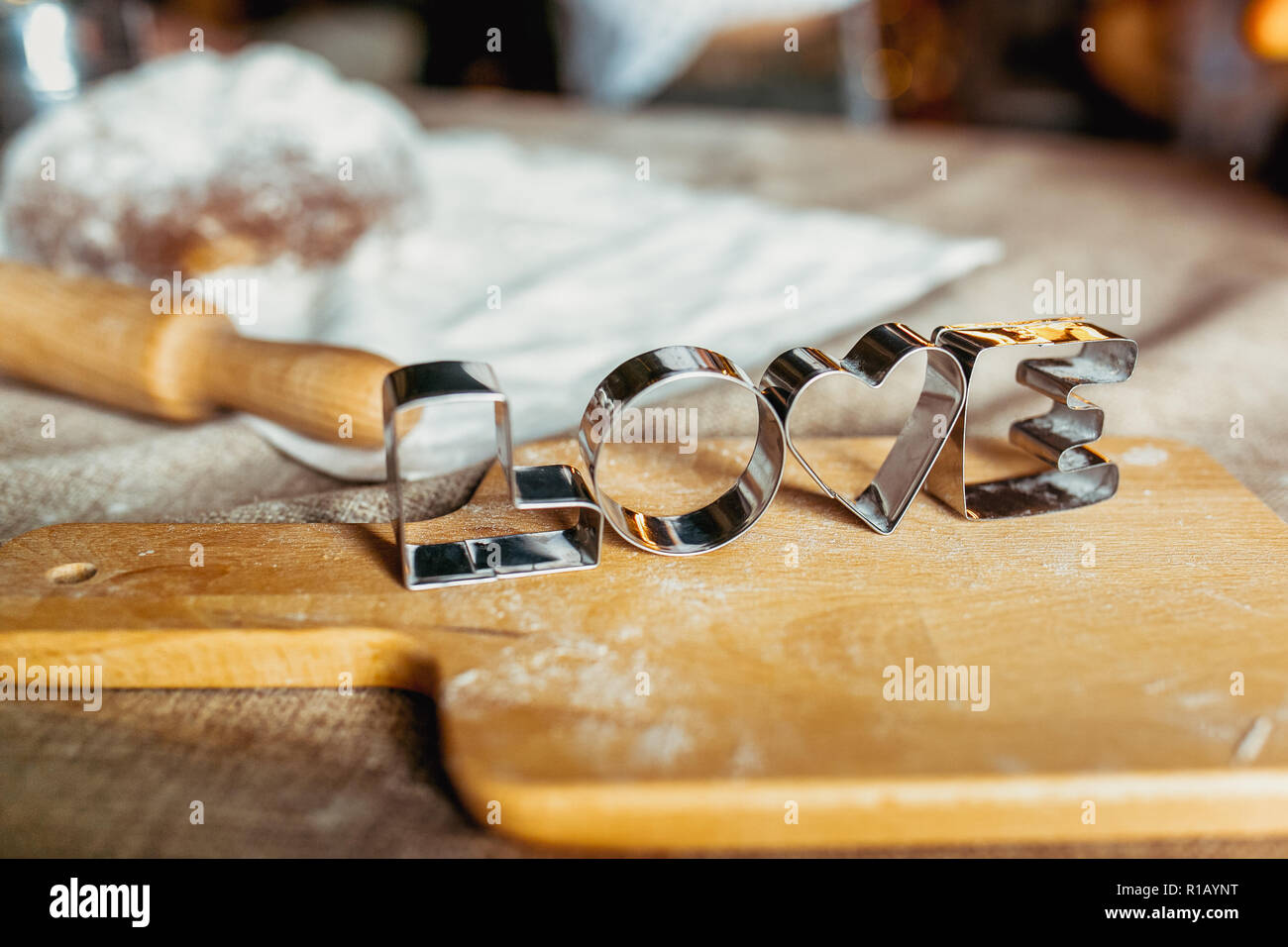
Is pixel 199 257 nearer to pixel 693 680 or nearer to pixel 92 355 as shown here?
pixel 92 355

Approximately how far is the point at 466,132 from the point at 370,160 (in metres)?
0.66

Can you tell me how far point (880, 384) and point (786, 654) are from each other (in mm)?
191

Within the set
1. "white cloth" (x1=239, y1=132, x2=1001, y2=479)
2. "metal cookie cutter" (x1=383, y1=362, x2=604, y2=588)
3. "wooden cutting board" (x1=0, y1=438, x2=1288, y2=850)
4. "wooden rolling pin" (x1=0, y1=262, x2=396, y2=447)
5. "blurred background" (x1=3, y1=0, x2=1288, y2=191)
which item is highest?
"blurred background" (x1=3, y1=0, x2=1288, y2=191)

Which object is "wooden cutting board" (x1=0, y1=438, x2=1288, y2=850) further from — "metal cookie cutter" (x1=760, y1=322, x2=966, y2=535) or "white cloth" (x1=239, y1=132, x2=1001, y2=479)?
"white cloth" (x1=239, y1=132, x2=1001, y2=479)

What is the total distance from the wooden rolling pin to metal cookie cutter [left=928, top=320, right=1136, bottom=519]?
366 mm

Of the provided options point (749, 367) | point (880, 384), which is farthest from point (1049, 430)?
point (749, 367)

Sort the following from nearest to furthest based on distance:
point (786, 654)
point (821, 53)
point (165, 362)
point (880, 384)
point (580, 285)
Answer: point (786, 654) < point (880, 384) < point (165, 362) < point (580, 285) < point (821, 53)

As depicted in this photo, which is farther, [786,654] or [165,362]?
[165,362]

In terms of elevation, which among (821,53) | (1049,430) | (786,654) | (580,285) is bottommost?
(786,654)

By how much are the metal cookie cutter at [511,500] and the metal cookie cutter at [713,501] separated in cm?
2

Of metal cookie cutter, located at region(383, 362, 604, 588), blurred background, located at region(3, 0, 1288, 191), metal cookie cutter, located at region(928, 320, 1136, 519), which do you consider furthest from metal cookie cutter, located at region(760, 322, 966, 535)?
blurred background, located at region(3, 0, 1288, 191)

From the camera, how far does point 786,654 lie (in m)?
0.46

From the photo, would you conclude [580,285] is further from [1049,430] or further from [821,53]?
[821,53]

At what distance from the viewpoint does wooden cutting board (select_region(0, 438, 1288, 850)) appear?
1.26 ft
